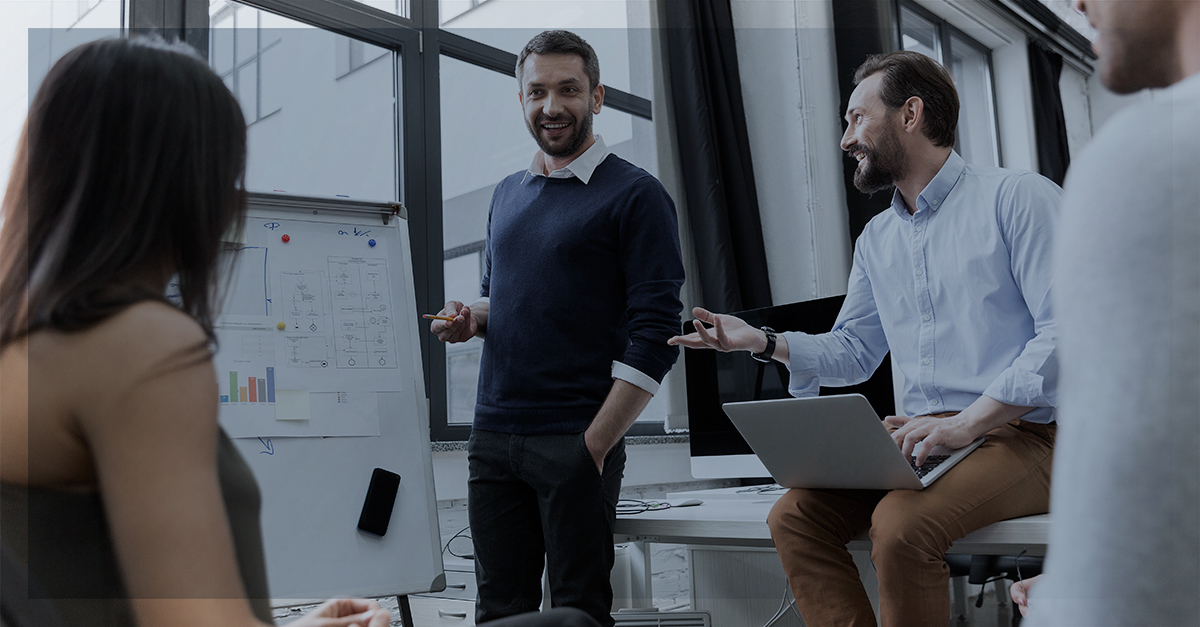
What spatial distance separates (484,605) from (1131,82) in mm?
1560

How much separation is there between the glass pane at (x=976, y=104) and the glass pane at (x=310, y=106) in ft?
11.9

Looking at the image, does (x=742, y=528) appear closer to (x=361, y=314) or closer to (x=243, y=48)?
(x=361, y=314)

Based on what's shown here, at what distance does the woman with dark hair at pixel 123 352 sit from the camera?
54 cm

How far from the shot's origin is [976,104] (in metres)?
5.25

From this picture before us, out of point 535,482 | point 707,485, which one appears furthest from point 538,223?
point 707,485

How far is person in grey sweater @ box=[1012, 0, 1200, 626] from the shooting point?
36 centimetres

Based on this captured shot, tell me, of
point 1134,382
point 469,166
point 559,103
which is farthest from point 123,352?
point 469,166

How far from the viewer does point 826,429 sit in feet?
4.85

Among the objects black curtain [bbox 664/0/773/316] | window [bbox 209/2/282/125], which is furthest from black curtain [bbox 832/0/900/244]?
window [bbox 209/2/282/125]

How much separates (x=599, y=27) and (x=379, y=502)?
2.46 metres

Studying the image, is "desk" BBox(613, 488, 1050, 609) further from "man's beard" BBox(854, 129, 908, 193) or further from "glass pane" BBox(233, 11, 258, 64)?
"glass pane" BBox(233, 11, 258, 64)

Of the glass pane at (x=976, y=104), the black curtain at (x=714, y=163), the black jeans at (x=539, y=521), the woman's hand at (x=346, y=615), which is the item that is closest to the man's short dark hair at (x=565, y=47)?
the black jeans at (x=539, y=521)

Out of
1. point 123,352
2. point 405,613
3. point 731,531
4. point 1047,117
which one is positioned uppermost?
point 1047,117

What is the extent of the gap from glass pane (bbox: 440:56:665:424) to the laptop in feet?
4.99
